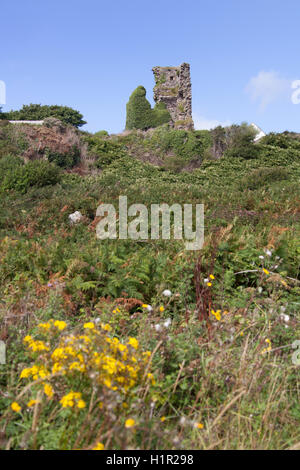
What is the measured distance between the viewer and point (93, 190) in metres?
9.91

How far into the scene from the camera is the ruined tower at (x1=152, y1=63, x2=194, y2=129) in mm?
32156

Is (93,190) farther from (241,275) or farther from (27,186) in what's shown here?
(241,275)

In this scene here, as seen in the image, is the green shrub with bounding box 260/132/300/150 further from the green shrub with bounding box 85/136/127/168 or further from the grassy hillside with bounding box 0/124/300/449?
the grassy hillside with bounding box 0/124/300/449

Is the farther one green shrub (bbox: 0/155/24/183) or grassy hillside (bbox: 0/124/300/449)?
green shrub (bbox: 0/155/24/183)

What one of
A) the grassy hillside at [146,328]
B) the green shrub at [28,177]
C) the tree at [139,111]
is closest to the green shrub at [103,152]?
the green shrub at [28,177]

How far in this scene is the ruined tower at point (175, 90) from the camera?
3216cm

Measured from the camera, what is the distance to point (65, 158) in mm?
15953

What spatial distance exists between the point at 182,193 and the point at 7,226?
4605 mm

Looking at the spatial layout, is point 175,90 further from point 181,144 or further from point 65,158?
point 65,158

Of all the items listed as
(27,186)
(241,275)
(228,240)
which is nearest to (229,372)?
(241,275)

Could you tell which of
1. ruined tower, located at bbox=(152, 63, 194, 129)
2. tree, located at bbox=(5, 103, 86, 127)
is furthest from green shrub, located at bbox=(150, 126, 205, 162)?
tree, located at bbox=(5, 103, 86, 127)

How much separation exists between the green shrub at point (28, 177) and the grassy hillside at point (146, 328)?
7cm

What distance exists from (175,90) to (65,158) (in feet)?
65.2

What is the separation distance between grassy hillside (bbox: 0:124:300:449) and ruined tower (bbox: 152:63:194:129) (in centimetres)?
2432
